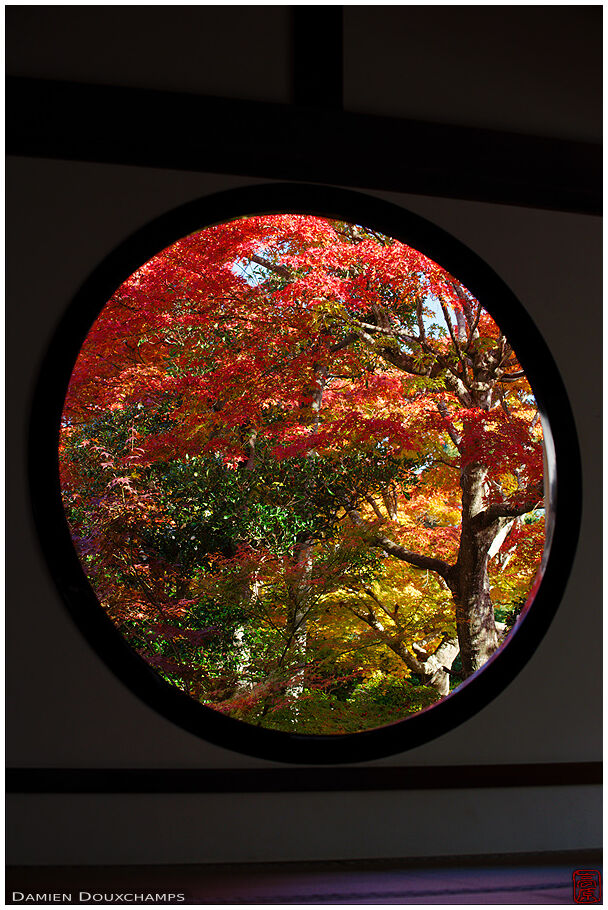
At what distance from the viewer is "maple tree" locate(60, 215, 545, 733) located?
5.07 m

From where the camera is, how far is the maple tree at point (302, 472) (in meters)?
5.07

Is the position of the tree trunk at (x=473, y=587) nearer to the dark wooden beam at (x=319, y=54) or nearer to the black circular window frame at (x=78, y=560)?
the black circular window frame at (x=78, y=560)

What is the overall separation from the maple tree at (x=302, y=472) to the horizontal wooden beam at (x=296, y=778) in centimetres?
277

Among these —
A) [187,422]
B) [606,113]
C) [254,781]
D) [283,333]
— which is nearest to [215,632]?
[187,422]

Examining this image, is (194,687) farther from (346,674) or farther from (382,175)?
(382,175)

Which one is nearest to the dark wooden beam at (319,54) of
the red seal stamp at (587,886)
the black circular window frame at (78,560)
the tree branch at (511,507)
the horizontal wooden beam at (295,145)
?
the horizontal wooden beam at (295,145)

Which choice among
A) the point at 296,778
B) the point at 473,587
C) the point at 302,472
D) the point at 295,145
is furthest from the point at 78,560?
the point at 473,587

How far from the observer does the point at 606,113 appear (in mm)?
2484

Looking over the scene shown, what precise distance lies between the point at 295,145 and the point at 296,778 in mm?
1911

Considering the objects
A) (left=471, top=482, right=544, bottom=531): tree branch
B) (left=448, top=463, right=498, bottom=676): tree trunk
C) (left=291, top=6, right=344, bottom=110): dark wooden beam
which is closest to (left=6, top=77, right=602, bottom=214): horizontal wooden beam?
(left=291, top=6, right=344, bottom=110): dark wooden beam

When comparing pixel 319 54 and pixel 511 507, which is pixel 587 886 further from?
pixel 511 507

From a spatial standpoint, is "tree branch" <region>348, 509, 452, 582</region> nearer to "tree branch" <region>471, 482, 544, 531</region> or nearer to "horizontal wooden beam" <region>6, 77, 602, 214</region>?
"tree branch" <region>471, 482, 544, 531</region>

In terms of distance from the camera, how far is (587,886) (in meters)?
1.98

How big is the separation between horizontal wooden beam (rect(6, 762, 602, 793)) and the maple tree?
2.77 meters
